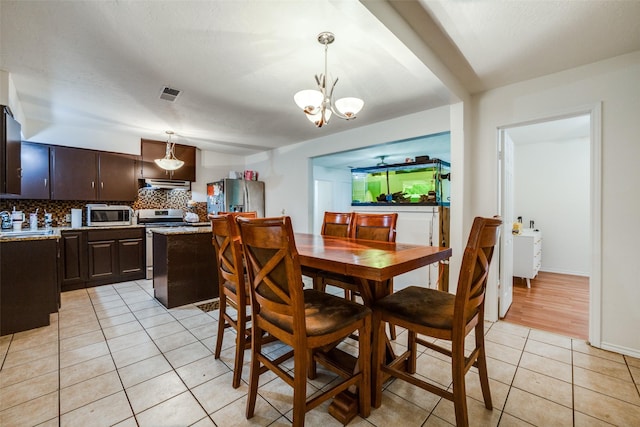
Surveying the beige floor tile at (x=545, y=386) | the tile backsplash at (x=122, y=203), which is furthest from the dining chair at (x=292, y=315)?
the tile backsplash at (x=122, y=203)

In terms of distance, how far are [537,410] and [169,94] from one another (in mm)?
3967

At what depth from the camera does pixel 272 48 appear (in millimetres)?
2090

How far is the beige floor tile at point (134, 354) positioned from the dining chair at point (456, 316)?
1750mm

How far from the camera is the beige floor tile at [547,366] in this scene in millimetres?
1882

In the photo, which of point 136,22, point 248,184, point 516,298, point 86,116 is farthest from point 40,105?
point 516,298

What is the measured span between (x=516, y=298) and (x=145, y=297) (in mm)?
4747

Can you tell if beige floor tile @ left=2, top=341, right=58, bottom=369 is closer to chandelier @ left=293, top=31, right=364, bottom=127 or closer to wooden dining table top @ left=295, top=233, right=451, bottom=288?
wooden dining table top @ left=295, top=233, right=451, bottom=288

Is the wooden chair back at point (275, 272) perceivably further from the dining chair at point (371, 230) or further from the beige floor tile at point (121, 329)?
the beige floor tile at point (121, 329)

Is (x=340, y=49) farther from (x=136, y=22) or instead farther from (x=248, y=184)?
(x=248, y=184)

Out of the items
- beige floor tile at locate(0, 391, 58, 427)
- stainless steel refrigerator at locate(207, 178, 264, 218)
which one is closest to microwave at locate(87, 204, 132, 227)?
stainless steel refrigerator at locate(207, 178, 264, 218)

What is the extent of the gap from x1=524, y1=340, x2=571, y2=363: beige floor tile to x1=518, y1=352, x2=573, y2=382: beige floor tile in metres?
0.06

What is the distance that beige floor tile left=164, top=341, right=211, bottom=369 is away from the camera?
2027 millimetres

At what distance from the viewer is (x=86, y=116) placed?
364 cm

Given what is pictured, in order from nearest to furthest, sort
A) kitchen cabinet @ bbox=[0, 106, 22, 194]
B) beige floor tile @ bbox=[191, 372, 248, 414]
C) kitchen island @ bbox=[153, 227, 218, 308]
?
beige floor tile @ bbox=[191, 372, 248, 414] → kitchen cabinet @ bbox=[0, 106, 22, 194] → kitchen island @ bbox=[153, 227, 218, 308]
